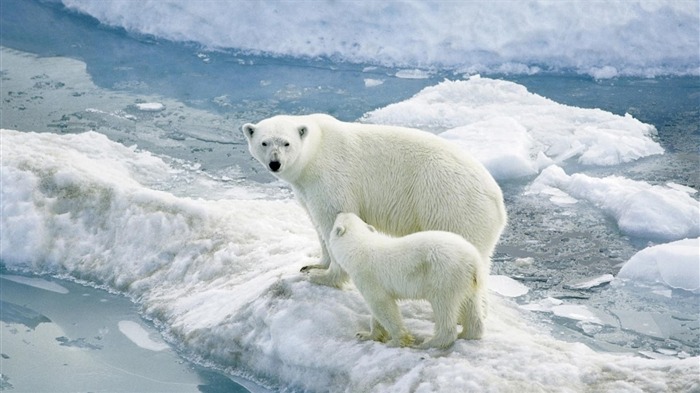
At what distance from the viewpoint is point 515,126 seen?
8.84 meters

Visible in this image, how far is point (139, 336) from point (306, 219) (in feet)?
5.95

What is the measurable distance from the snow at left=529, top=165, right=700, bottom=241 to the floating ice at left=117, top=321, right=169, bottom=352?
3.81 m

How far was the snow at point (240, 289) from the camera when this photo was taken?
4.16 m

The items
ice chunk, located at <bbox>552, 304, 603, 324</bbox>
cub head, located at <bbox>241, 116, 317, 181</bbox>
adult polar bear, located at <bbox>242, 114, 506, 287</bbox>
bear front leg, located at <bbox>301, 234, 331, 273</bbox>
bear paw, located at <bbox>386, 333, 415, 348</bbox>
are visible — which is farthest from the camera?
ice chunk, located at <bbox>552, 304, 603, 324</bbox>

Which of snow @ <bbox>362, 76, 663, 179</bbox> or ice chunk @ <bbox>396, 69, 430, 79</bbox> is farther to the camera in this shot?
ice chunk @ <bbox>396, 69, 430, 79</bbox>

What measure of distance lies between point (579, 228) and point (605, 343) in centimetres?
190

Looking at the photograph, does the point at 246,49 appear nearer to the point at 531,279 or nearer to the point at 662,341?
the point at 531,279

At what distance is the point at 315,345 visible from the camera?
4.66m

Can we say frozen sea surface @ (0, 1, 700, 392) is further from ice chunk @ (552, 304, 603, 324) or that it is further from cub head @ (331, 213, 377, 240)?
cub head @ (331, 213, 377, 240)

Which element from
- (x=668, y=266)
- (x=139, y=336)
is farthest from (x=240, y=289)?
(x=668, y=266)

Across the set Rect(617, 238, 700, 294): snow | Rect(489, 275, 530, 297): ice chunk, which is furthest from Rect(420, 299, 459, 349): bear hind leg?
Rect(617, 238, 700, 294): snow

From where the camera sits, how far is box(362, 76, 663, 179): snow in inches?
326

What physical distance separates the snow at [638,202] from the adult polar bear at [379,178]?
8.43 ft

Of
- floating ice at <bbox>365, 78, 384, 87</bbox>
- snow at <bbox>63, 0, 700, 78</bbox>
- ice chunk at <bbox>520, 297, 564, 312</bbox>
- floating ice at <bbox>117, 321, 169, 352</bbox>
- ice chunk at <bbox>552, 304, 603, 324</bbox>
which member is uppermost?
snow at <bbox>63, 0, 700, 78</bbox>
